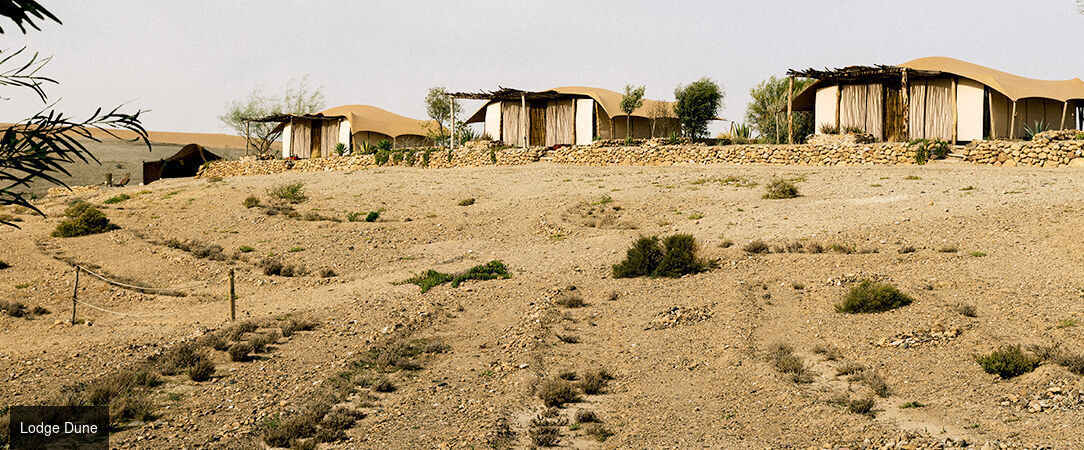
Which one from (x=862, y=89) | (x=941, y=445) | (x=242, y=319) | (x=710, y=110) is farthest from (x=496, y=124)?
(x=941, y=445)

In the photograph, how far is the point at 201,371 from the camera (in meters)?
10.1

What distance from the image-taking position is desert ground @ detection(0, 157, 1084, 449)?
840cm

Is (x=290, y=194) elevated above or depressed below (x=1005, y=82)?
below

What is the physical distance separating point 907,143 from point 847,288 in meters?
16.2

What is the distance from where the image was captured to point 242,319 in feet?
44.1

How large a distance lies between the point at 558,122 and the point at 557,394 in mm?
29298

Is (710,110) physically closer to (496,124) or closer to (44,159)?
(496,124)

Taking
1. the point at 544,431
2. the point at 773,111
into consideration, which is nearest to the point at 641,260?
the point at 544,431

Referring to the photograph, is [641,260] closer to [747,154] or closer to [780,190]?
[780,190]

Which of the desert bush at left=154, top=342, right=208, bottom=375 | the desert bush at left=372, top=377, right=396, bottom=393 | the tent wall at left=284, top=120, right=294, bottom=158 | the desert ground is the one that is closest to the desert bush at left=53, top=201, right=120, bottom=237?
the desert ground

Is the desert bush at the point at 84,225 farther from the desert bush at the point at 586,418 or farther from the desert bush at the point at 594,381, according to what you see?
the desert bush at the point at 586,418

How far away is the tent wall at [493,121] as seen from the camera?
38.8m

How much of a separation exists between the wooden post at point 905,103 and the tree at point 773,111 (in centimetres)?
973

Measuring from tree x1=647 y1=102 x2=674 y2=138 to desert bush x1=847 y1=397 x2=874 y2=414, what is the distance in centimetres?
3079
